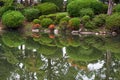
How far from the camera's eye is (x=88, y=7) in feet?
114

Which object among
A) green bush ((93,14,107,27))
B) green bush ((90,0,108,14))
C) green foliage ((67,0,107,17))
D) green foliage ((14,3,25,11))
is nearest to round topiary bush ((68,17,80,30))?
green bush ((93,14,107,27))

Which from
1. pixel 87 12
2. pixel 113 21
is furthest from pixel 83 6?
pixel 113 21

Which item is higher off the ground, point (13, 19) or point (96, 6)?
point (96, 6)

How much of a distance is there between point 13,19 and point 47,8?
404cm

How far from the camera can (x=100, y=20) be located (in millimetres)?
32656

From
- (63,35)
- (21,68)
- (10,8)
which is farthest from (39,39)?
(21,68)

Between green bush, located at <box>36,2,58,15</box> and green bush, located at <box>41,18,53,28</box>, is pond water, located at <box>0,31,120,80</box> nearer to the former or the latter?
green bush, located at <box>41,18,53,28</box>

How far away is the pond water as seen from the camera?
53.8 ft

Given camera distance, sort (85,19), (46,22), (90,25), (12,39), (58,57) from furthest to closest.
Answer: (46,22) < (85,19) < (90,25) < (12,39) < (58,57)

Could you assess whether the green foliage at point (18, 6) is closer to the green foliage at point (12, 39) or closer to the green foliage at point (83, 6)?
the green foliage at point (12, 39)

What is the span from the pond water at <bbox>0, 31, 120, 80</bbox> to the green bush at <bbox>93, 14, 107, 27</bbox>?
2.03m

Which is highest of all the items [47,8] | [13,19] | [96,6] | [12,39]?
[96,6]

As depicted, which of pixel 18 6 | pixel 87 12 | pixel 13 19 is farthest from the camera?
pixel 18 6

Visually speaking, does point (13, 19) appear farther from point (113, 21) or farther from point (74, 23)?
point (113, 21)
